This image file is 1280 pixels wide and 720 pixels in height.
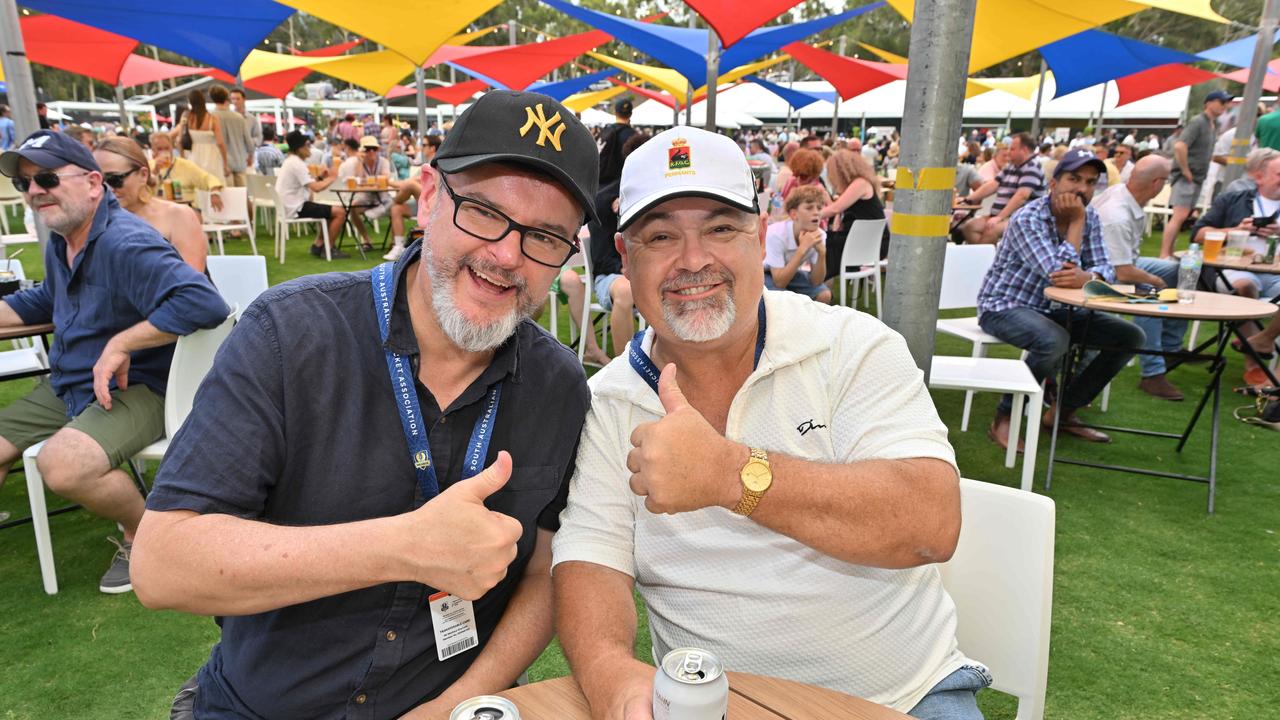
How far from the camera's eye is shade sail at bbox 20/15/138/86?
10.8 metres

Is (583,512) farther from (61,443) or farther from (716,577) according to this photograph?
(61,443)

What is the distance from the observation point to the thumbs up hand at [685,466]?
1.31 metres

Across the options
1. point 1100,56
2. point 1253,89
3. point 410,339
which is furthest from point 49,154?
point 1100,56

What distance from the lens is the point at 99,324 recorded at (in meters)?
3.01

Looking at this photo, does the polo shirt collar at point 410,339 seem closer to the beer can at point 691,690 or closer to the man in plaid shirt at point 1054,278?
the beer can at point 691,690

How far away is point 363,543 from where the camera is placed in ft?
3.73

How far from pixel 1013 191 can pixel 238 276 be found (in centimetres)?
863

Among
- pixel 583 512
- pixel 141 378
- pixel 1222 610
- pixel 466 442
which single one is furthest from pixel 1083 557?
pixel 141 378

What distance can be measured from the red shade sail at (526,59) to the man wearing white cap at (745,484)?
11991 millimetres

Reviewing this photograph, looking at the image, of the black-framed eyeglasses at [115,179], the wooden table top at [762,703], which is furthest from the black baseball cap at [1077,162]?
the black-framed eyeglasses at [115,179]

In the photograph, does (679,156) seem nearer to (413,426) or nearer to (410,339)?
(410,339)

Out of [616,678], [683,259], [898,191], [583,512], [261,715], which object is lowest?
[261,715]

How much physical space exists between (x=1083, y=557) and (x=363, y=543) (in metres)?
3.45

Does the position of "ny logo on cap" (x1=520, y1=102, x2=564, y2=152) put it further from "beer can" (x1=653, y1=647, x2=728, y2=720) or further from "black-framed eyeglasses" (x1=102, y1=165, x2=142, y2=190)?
"black-framed eyeglasses" (x1=102, y1=165, x2=142, y2=190)
